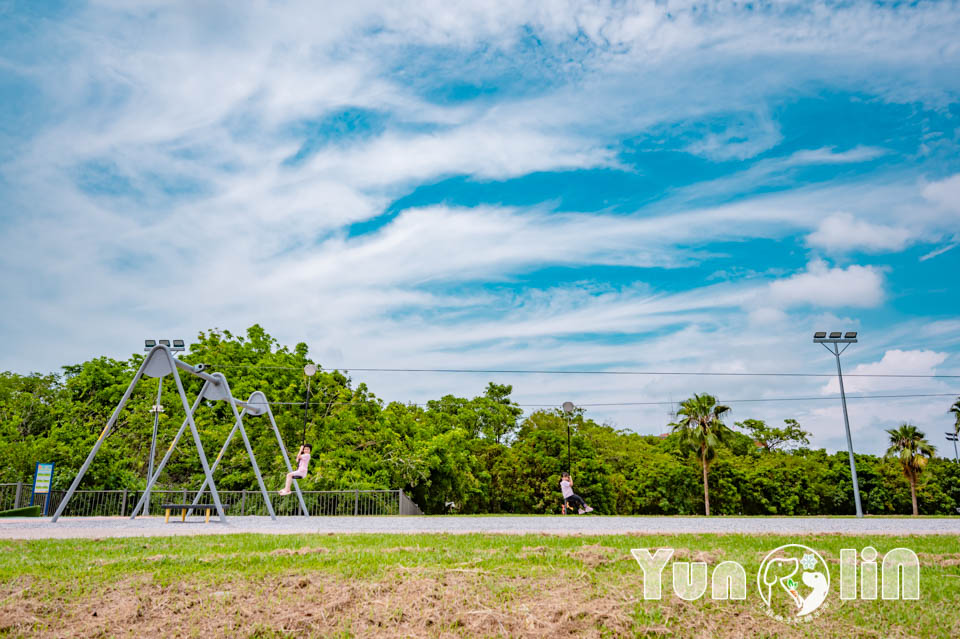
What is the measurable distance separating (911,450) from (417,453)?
3637 centimetres

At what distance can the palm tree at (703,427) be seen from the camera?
43.6 meters

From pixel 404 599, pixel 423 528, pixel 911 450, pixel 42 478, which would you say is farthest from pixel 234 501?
pixel 911 450

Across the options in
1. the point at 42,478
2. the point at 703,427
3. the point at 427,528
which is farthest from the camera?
the point at 703,427

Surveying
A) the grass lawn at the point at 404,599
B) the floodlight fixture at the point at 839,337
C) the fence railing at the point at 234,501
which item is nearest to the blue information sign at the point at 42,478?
the fence railing at the point at 234,501

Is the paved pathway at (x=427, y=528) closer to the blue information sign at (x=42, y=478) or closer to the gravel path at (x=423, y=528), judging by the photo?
the gravel path at (x=423, y=528)

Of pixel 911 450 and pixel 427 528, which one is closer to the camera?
pixel 427 528

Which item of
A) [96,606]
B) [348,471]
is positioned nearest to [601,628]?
[96,606]

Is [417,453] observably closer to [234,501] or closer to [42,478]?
[234,501]

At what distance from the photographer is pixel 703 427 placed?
4422cm

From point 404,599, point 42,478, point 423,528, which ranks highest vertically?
point 42,478

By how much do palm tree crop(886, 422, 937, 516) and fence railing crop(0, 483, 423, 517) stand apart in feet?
121

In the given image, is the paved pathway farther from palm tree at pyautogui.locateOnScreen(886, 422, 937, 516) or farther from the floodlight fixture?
palm tree at pyautogui.locateOnScreen(886, 422, 937, 516)

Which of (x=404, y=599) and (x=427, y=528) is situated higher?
(x=404, y=599)

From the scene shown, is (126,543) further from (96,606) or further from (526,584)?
(526,584)
